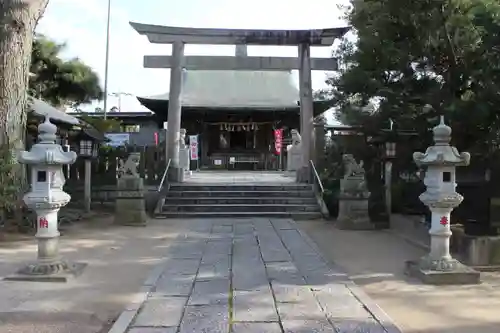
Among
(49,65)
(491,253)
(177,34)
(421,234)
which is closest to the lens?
(491,253)

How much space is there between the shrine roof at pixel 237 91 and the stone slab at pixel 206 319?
796 inches

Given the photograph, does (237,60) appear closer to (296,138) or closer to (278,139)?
(296,138)

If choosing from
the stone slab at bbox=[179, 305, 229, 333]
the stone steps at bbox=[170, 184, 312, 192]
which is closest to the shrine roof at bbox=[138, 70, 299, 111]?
the stone steps at bbox=[170, 184, 312, 192]

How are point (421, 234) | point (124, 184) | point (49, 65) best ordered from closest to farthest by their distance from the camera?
point (421, 234) < point (124, 184) < point (49, 65)

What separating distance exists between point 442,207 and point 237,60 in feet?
36.5

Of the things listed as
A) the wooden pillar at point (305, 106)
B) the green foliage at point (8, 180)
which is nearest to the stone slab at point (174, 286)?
the green foliage at point (8, 180)

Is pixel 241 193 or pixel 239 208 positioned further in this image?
pixel 241 193

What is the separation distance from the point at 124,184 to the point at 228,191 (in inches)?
142

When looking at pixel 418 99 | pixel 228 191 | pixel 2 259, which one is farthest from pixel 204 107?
pixel 2 259

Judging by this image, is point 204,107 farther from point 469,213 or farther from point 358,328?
point 358,328

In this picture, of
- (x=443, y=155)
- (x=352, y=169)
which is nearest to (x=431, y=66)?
(x=352, y=169)

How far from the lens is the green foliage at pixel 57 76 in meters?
16.9

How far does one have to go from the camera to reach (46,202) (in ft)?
20.2

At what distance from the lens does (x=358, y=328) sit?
433 cm
